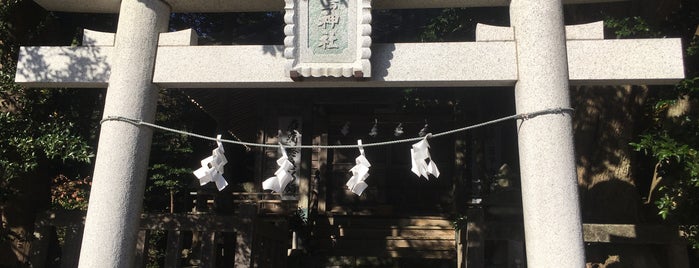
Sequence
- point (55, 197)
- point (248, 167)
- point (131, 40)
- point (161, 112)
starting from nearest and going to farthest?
point (131, 40) → point (55, 197) → point (161, 112) → point (248, 167)

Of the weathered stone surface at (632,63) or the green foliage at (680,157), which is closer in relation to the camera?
the weathered stone surface at (632,63)

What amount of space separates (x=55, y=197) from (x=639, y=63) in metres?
10.1

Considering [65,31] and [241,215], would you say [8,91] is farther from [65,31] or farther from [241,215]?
[241,215]

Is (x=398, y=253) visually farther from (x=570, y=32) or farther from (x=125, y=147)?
(x=125, y=147)

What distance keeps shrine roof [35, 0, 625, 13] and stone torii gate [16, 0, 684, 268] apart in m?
0.02

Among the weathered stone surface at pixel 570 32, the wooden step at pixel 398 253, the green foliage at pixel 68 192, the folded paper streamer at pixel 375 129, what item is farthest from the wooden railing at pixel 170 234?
the folded paper streamer at pixel 375 129

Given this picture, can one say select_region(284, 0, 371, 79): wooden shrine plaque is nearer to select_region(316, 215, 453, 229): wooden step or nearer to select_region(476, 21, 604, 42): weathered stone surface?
select_region(476, 21, 604, 42): weathered stone surface

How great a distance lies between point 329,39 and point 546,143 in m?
1.83

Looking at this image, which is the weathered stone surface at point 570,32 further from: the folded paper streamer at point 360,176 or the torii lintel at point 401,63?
the folded paper streamer at point 360,176

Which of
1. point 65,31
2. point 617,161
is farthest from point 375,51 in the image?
point 65,31

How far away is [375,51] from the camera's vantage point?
4.39 metres

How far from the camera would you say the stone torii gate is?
3971 mm

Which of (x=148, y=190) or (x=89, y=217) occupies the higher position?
(x=148, y=190)

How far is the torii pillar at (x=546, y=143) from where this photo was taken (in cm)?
384
